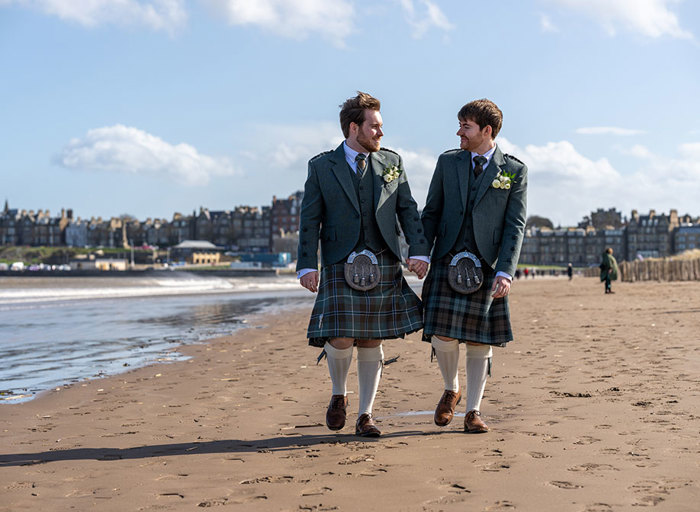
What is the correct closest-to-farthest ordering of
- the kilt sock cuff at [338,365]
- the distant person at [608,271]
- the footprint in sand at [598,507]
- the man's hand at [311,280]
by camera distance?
the footprint in sand at [598,507] < the man's hand at [311,280] < the kilt sock cuff at [338,365] < the distant person at [608,271]

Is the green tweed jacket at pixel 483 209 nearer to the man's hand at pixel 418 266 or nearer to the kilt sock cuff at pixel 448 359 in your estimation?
the man's hand at pixel 418 266

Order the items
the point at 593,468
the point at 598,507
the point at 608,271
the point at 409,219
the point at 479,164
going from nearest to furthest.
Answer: the point at 598,507
the point at 593,468
the point at 409,219
the point at 479,164
the point at 608,271

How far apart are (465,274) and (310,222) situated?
0.94 metres

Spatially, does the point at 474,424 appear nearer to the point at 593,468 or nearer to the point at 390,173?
the point at 593,468

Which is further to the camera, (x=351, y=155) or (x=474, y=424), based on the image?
(x=351, y=155)

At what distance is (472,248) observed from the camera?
4727 millimetres

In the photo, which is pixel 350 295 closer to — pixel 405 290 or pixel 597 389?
pixel 405 290

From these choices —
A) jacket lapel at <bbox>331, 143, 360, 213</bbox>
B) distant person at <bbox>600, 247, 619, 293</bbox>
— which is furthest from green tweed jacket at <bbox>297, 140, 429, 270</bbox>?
distant person at <bbox>600, 247, 619, 293</bbox>

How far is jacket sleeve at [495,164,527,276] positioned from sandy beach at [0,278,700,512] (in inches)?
37.6

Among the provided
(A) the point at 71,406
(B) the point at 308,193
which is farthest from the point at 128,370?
(B) the point at 308,193

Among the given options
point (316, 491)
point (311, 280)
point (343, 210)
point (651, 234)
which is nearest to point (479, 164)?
point (343, 210)

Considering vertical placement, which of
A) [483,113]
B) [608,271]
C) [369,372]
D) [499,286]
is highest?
[483,113]

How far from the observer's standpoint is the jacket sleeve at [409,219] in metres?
4.68

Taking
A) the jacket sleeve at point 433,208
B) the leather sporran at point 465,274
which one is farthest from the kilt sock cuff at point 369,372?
the jacket sleeve at point 433,208
